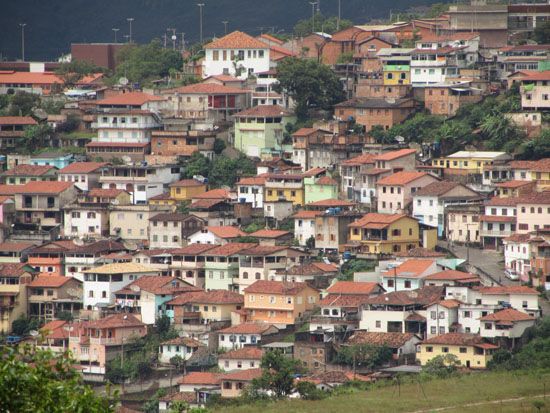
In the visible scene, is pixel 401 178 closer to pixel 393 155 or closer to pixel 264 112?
pixel 393 155

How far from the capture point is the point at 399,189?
6169cm

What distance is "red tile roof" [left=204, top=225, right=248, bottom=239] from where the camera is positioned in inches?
2424

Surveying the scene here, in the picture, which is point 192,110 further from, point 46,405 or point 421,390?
point 46,405

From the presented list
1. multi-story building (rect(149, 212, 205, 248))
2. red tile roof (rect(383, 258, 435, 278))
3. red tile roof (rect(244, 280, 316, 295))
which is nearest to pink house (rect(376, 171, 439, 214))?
red tile roof (rect(383, 258, 435, 278))

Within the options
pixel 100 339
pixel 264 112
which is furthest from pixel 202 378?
→ pixel 264 112

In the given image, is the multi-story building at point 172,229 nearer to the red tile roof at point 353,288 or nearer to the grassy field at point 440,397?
the red tile roof at point 353,288

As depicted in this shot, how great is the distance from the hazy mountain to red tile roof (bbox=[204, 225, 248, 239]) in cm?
5528

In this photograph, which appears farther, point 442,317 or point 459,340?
point 442,317

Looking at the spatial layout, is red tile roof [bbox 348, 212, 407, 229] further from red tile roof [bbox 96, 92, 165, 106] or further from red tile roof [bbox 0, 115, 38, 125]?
red tile roof [bbox 0, 115, 38, 125]

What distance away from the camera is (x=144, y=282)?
5916 cm

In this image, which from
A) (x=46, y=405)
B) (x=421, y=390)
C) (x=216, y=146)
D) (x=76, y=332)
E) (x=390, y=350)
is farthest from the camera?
(x=216, y=146)

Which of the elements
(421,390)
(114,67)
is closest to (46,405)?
(421,390)

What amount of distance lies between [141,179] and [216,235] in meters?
6.23

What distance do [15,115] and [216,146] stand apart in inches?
420
